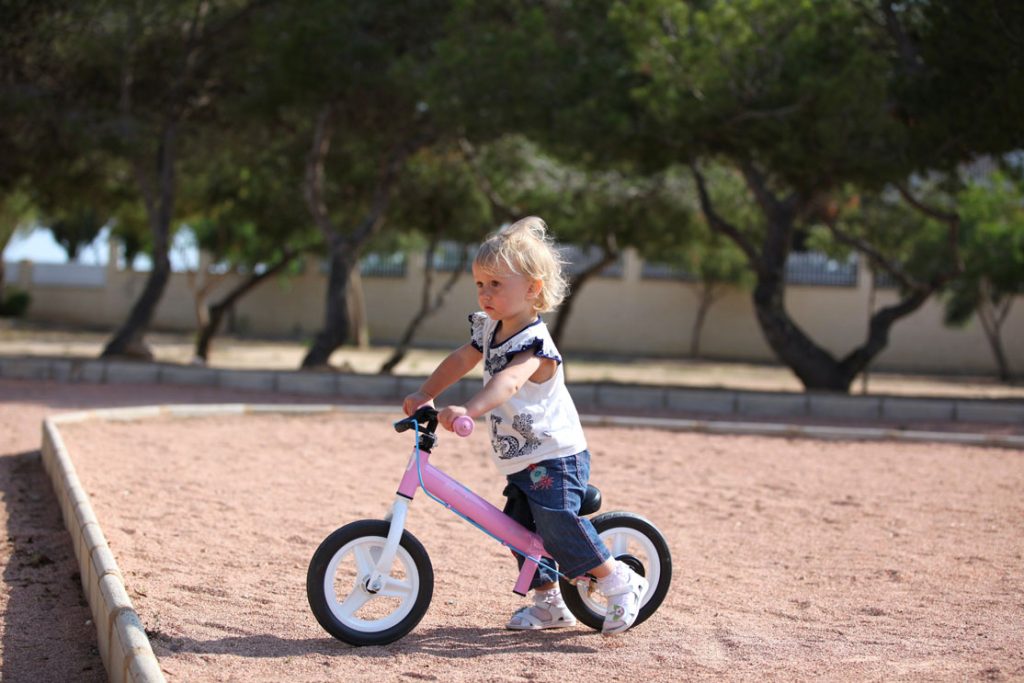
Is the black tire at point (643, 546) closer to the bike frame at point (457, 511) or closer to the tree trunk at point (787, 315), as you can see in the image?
the bike frame at point (457, 511)

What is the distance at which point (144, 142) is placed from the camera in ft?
47.1

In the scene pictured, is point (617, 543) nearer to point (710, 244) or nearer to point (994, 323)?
point (710, 244)

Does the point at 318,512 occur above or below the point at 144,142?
below

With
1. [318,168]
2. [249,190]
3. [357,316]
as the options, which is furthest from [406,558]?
[357,316]

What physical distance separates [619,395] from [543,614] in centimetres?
813

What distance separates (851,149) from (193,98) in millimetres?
8847

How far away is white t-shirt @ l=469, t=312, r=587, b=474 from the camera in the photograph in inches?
144

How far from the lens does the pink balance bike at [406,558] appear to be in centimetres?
363

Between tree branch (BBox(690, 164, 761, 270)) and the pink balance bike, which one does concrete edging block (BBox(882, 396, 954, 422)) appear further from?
the pink balance bike

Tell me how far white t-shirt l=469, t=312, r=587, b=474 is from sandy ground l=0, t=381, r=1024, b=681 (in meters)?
0.65

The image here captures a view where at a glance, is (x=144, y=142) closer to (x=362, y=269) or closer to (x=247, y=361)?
(x=247, y=361)

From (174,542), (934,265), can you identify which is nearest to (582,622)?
(174,542)

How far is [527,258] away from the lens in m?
3.65

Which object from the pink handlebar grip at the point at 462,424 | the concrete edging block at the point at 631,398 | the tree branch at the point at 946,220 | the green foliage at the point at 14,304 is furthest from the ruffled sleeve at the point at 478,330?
the green foliage at the point at 14,304
